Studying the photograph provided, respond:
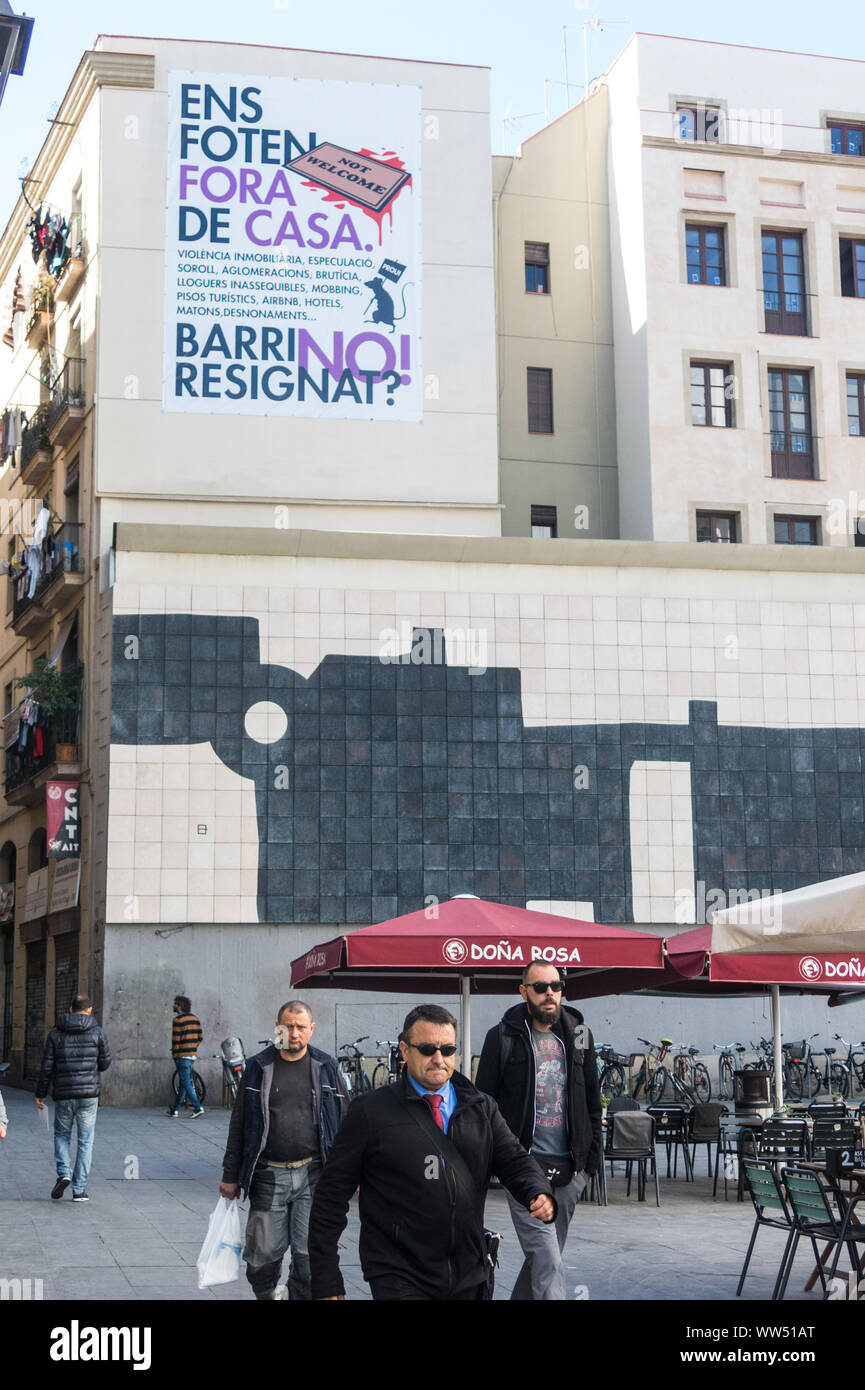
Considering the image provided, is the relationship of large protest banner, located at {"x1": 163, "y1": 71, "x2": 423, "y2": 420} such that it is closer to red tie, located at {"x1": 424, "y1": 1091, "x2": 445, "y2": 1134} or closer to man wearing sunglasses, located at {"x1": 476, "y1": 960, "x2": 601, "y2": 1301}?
man wearing sunglasses, located at {"x1": 476, "y1": 960, "x2": 601, "y2": 1301}

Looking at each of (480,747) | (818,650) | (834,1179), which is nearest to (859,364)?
(818,650)

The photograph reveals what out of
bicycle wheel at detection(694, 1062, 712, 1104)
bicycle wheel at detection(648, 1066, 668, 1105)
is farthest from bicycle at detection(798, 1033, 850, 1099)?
bicycle wheel at detection(648, 1066, 668, 1105)

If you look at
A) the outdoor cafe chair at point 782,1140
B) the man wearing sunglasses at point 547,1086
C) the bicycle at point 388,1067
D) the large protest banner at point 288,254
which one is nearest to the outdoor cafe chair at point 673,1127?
the outdoor cafe chair at point 782,1140

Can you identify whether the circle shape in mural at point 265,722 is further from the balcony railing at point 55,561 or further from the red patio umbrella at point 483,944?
the red patio umbrella at point 483,944

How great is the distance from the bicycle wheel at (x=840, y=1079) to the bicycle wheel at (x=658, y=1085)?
3267 mm

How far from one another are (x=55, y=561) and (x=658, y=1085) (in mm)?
16556

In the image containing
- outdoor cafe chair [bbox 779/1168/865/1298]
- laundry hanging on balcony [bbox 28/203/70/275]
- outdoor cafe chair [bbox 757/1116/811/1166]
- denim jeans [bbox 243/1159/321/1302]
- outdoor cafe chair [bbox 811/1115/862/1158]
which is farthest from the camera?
laundry hanging on balcony [bbox 28/203/70/275]

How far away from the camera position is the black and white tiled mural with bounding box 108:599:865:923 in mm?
30250

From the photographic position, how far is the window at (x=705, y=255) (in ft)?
124

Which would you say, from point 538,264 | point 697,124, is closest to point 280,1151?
point 538,264

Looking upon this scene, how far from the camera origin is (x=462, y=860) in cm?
3092

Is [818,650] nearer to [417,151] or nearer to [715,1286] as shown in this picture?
[417,151]

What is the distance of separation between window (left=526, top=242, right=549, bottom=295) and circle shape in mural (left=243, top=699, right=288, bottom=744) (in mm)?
14656

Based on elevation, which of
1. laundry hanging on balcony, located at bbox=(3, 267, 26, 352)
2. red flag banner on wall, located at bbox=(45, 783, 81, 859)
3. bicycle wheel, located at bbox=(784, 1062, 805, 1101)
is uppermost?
laundry hanging on balcony, located at bbox=(3, 267, 26, 352)
